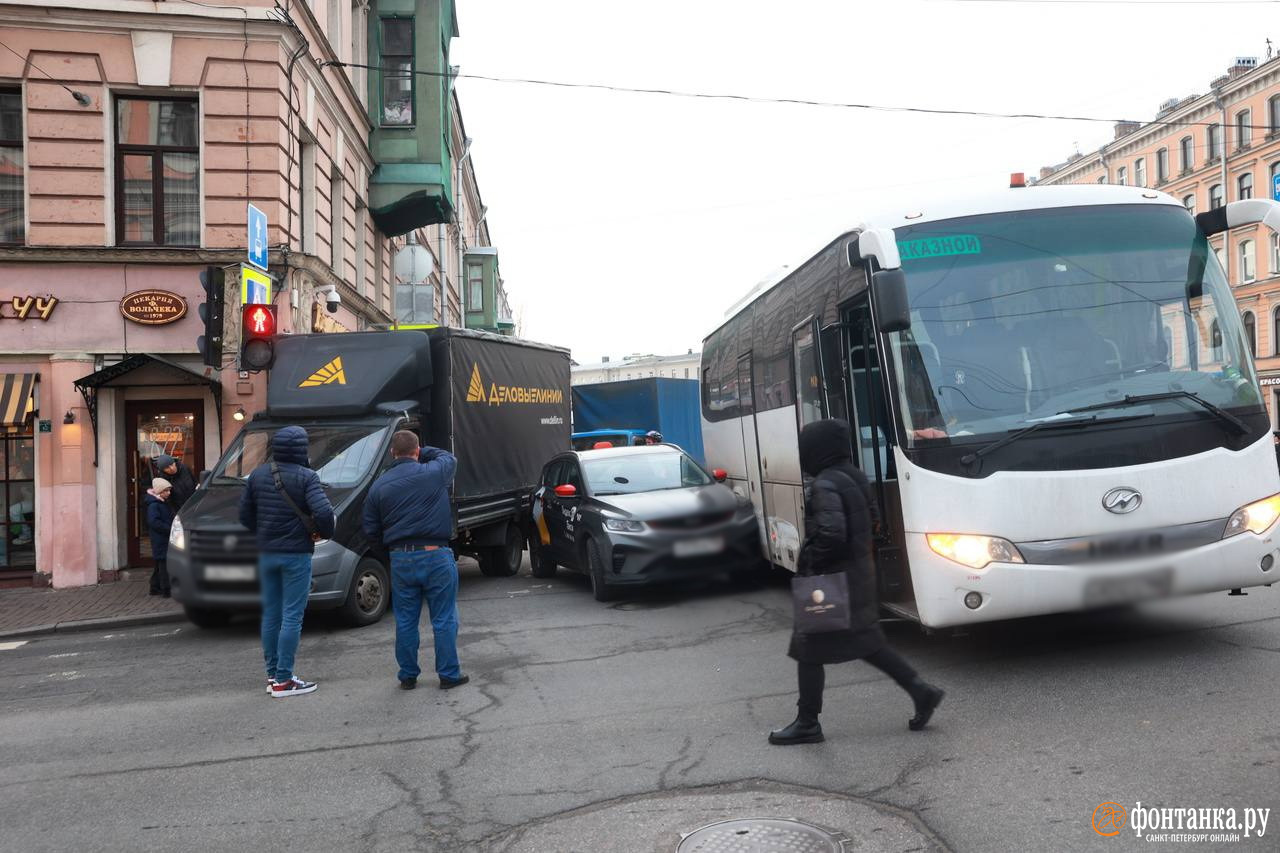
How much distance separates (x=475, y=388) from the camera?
12758mm

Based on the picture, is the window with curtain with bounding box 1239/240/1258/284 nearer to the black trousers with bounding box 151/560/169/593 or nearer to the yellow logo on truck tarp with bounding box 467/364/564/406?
the yellow logo on truck tarp with bounding box 467/364/564/406

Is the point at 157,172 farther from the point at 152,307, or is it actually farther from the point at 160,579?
the point at 160,579

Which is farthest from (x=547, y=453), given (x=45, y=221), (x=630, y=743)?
(x=630, y=743)

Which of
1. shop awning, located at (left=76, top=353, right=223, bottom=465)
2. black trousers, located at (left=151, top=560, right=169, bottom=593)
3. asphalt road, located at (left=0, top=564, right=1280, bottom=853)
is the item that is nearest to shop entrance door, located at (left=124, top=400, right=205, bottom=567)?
shop awning, located at (left=76, top=353, right=223, bottom=465)

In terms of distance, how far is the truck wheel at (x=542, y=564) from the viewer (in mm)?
12927

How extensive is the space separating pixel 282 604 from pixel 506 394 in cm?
674

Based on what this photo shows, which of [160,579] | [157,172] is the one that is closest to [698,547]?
[160,579]

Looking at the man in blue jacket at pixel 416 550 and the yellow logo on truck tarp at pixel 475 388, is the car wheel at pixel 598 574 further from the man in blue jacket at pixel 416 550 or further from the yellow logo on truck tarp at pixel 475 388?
the man in blue jacket at pixel 416 550

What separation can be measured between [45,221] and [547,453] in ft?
25.5

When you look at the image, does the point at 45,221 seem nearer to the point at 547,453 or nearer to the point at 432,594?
the point at 547,453

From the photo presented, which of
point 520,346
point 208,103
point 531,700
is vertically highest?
point 208,103

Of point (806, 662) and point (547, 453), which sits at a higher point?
point (547, 453)

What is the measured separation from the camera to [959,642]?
24.3ft

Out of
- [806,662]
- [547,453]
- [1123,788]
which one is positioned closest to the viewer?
[1123,788]
